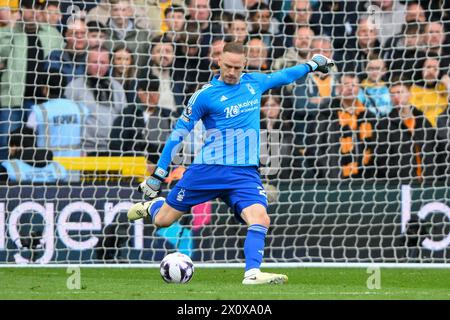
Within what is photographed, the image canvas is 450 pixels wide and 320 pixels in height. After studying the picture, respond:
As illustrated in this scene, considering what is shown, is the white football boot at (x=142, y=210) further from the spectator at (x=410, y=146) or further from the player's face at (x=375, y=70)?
A: the player's face at (x=375, y=70)

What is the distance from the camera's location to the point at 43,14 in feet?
40.6

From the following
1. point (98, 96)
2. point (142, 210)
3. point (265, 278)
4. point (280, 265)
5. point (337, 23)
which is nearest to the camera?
point (265, 278)

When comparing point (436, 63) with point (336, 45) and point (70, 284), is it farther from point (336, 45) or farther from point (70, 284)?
point (70, 284)

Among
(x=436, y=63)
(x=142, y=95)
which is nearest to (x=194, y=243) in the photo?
(x=142, y=95)

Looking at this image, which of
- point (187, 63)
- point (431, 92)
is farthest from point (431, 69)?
point (187, 63)

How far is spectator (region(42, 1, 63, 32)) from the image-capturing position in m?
12.4

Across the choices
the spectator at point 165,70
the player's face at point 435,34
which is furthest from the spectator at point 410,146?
the spectator at point 165,70

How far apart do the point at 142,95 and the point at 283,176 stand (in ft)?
6.23

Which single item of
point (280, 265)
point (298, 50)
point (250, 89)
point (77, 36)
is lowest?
point (280, 265)

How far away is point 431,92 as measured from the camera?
503 inches

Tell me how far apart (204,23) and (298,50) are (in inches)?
45.9

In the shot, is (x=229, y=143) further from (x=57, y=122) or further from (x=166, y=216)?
(x=57, y=122)

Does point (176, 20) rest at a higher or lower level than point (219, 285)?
higher

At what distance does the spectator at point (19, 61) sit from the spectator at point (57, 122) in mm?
140
